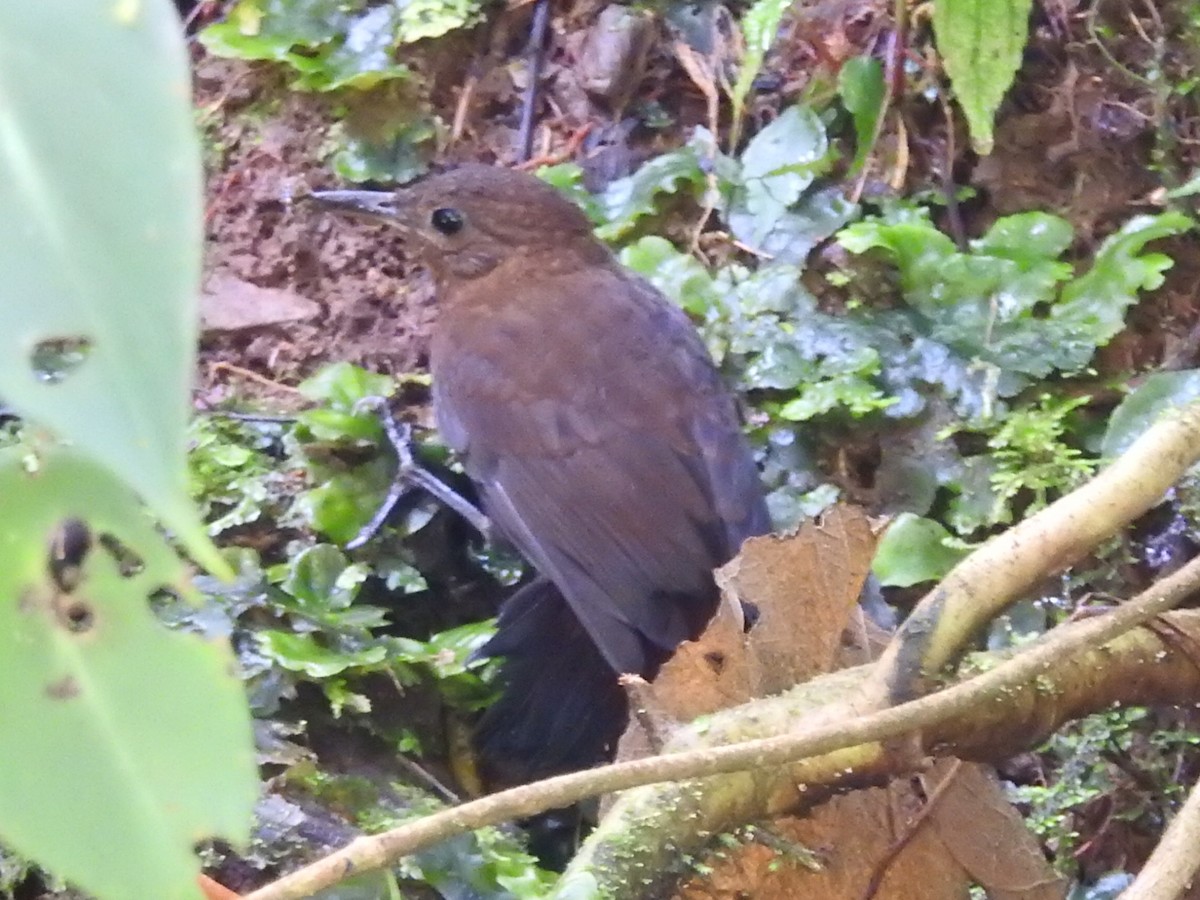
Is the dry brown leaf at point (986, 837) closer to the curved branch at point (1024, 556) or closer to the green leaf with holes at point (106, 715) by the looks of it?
the curved branch at point (1024, 556)

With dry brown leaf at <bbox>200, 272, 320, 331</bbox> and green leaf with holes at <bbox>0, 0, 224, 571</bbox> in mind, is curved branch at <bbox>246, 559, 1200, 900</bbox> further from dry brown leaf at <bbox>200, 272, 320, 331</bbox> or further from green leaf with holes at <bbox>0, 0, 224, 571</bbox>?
dry brown leaf at <bbox>200, 272, 320, 331</bbox>

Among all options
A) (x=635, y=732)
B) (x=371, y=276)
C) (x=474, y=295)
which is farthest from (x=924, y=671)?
(x=371, y=276)

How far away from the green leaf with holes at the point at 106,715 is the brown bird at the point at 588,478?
1629 mm

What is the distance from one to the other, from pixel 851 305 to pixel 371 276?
1.00m

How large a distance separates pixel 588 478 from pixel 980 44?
2.80 feet

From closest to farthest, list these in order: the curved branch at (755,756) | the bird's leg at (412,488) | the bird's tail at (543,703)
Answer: the curved branch at (755,756) → the bird's tail at (543,703) → the bird's leg at (412,488)

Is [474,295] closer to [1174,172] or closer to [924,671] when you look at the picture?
[1174,172]

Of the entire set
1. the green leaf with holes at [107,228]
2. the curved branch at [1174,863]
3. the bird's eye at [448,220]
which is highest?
the green leaf with holes at [107,228]

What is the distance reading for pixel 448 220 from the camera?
2787 mm

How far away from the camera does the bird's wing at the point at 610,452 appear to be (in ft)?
7.03

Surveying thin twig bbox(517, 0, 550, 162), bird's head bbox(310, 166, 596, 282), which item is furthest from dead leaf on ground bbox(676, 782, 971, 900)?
thin twig bbox(517, 0, 550, 162)

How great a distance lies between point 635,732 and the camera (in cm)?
149

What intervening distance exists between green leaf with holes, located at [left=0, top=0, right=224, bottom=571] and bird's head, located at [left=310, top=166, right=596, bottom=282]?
2.35 m

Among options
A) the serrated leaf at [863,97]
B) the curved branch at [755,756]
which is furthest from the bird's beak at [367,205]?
the curved branch at [755,756]
